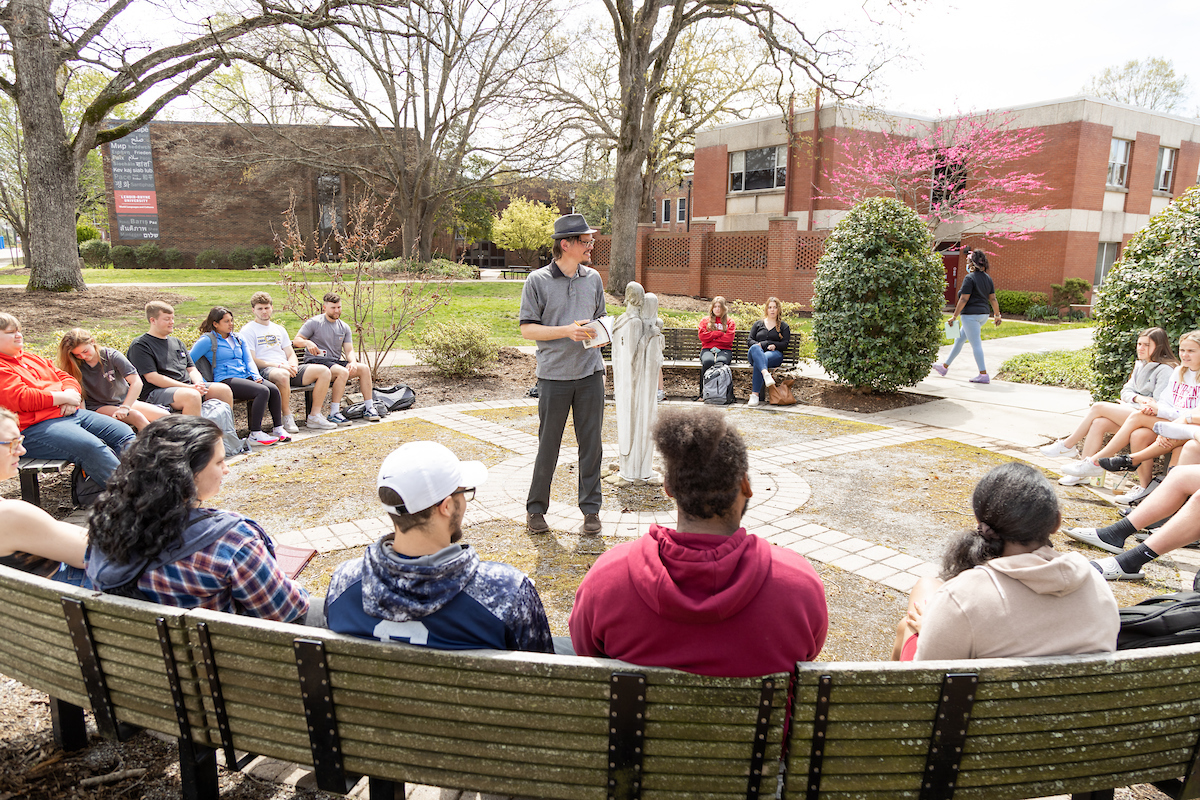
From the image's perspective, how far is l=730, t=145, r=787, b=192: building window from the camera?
2636 cm

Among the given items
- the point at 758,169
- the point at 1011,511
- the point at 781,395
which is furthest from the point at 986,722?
the point at 758,169

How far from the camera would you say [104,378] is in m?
5.66

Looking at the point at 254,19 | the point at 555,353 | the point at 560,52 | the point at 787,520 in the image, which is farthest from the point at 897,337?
the point at 560,52

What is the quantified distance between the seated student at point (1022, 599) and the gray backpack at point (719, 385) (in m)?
7.32

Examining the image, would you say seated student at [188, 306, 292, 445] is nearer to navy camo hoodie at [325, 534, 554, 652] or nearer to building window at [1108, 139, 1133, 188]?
navy camo hoodie at [325, 534, 554, 652]

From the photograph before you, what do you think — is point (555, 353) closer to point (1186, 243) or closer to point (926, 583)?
point (926, 583)

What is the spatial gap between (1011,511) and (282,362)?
738 cm

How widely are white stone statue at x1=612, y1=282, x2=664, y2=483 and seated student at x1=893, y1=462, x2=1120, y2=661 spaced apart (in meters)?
3.60

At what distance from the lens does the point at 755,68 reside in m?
28.1

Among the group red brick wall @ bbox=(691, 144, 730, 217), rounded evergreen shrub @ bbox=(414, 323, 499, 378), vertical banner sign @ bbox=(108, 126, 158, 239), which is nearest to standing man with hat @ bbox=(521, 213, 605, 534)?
rounded evergreen shrub @ bbox=(414, 323, 499, 378)

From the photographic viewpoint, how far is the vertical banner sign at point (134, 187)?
37344 mm

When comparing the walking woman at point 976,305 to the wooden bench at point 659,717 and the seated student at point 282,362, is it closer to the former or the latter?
the seated student at point 282,362

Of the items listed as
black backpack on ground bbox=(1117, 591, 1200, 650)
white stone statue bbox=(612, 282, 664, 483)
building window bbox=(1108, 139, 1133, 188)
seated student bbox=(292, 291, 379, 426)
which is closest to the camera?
black backpack on ground bbox=(1117, 591, 1200, 650)

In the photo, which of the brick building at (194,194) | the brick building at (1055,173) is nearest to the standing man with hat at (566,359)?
the brick building at (1055,173)
